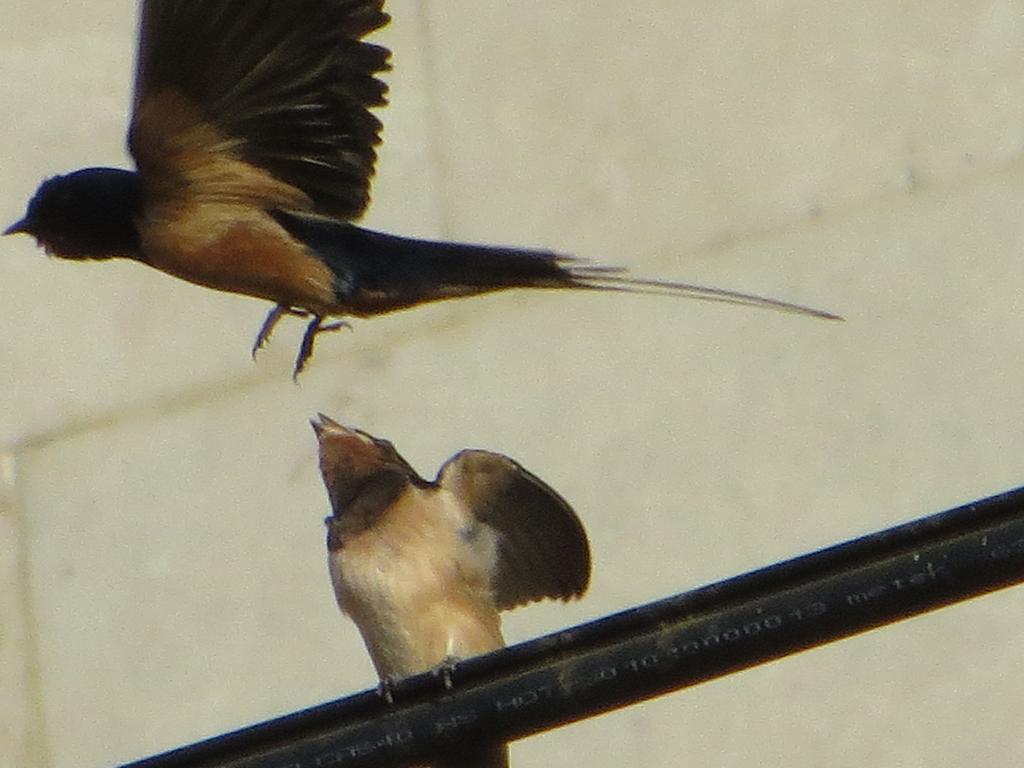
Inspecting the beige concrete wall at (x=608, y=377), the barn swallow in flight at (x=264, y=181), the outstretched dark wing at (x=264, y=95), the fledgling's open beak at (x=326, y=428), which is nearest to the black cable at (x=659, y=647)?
the barn swallow in flight at (x=264, y=181)

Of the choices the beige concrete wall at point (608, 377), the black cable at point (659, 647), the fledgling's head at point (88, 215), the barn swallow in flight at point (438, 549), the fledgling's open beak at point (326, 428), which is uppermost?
the beige concrete wall at point (608, 377)

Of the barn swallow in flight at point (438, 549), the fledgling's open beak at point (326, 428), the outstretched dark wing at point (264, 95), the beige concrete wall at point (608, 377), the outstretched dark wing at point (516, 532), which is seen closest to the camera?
the outstretched dark wing at point (264, 95)

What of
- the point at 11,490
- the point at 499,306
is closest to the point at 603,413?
the point at 499,306

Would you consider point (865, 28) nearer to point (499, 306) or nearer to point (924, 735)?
point (499, 306)

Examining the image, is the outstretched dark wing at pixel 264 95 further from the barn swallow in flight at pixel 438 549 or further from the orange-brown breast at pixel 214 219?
the barn swallow in flight at pixel 438 549

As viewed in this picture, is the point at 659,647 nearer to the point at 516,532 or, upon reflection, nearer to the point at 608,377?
the point at 516,532

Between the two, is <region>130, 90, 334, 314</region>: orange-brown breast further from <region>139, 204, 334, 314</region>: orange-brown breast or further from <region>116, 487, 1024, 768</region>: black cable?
<region>116, 487, 1024, 768</region>: black cable

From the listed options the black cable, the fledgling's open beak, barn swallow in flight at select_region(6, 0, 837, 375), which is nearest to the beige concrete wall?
the fledgling's open beak
